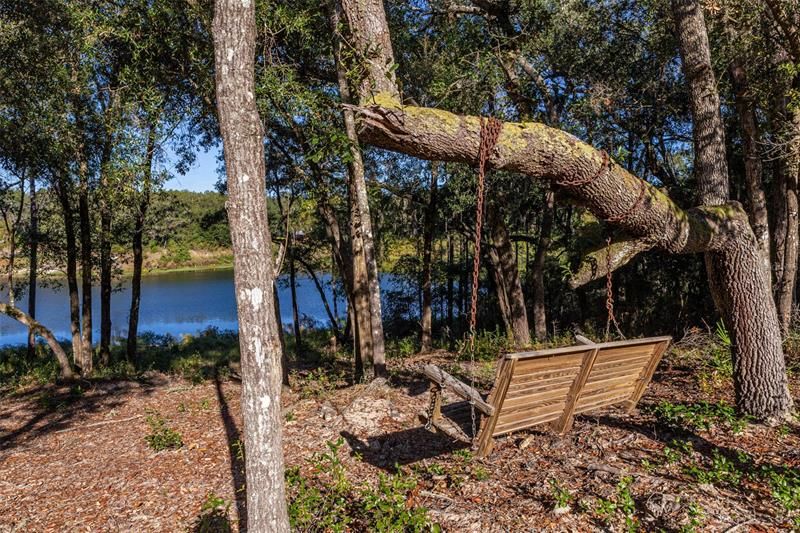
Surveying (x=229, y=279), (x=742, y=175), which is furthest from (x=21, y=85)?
(x=229, y=279)

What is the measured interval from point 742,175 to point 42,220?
16.5 m

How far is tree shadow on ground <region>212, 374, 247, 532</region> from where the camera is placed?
13.8 feet

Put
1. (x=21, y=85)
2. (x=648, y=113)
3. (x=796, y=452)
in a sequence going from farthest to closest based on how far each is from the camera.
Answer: (x=648, y=113), (x=21, y=85), (x=796, y=452)

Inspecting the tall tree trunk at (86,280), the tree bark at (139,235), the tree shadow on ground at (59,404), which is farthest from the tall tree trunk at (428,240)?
the tall tree trunk at (86,280)

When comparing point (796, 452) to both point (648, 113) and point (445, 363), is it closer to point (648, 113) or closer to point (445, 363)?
point (445, 363)

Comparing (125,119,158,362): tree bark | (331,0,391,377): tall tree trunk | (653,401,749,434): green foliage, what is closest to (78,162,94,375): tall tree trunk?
(125,119,158,362): tree bark

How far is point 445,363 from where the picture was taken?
30.5 ft

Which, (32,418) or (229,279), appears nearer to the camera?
(32,418)

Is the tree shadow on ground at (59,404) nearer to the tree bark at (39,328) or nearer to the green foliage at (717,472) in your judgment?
the tree bark at (39,328)

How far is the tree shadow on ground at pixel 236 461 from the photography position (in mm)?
4203

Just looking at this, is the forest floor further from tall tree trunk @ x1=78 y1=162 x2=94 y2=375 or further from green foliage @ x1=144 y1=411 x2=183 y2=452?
tall tree trunk @ x1=78 y1=162 x2=94 y2=375

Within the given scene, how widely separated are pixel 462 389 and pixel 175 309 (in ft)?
102

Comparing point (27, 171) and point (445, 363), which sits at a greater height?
point (27, 171)

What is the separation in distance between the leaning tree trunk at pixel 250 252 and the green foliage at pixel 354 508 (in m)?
0.61
